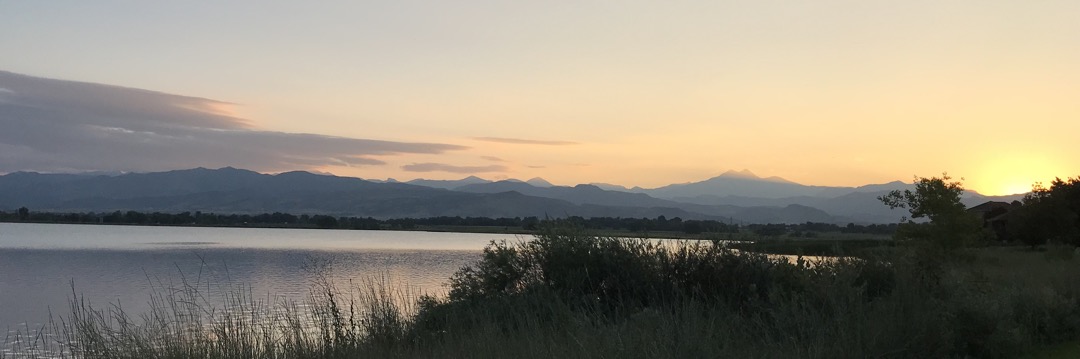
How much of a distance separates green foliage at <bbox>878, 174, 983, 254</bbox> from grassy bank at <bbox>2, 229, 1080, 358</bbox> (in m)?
18.8

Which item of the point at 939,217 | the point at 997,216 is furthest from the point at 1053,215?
the point at 997,216

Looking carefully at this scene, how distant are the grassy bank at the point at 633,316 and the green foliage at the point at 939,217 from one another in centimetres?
1883

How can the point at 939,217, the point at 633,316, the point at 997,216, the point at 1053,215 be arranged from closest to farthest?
the point at 633,316
the point at 939,217
the point at 1053,215
the point at 997,216

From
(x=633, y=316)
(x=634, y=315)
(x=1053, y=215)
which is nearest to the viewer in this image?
(x=633, y=316)

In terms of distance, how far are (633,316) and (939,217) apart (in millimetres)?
29418

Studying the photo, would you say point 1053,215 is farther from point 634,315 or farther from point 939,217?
point 634,315

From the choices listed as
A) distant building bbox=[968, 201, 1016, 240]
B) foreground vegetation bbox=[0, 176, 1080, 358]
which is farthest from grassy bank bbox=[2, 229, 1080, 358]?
distant building bbox=[968, 201, 1016, 240]

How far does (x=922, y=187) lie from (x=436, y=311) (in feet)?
96.4

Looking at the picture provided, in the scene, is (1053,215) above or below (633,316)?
above

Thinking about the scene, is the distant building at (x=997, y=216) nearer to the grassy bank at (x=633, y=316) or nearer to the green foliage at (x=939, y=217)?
the green foliage at (x=939, y=217)

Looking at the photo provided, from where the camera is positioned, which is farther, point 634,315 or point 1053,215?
point 1053,215

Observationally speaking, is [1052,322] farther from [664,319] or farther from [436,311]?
[436,311]

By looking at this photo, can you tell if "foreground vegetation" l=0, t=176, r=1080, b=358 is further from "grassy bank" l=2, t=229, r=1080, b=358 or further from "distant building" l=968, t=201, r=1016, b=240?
"distant building" l=968, t=201, r=1016, b=240

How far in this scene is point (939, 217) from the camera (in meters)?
34.8
